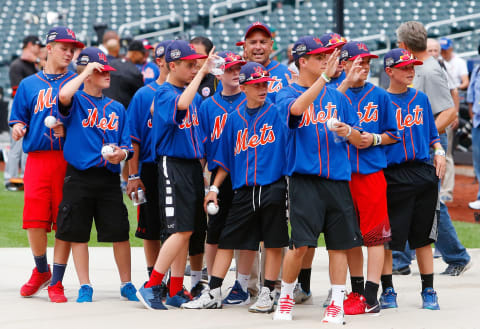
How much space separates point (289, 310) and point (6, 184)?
8577mm

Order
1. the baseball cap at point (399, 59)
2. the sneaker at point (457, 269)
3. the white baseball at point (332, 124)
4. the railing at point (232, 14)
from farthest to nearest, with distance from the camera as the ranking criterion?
the railing at point (232, 14) < the sneaker at point (457, 269) < the baseball cap at point (399, 59) < the white baseball at point (332, 124)

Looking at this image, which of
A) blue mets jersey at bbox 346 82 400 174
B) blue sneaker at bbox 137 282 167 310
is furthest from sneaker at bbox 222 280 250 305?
blue mets jersey at bbox 346 82 400 174

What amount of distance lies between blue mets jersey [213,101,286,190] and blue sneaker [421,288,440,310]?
1322 millimetres

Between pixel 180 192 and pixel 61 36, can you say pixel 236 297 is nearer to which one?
pixel 180 192

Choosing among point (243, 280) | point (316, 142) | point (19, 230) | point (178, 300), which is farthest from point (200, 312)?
point (19, 230)

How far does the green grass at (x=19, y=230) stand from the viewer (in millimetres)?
8672

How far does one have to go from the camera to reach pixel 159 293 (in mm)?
5473

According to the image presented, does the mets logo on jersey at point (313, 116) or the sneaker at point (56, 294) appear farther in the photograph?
the sneaker at point (56, 294)

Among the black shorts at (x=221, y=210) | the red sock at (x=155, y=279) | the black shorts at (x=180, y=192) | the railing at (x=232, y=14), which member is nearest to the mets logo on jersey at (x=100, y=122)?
the black shorts at (x=180, y=192)

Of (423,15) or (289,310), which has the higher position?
(423,15)

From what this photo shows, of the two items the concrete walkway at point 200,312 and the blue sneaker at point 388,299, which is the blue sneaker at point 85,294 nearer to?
the concrete walkway at point 200,312

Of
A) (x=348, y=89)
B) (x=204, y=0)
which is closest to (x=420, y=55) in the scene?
(x=348, y=89)

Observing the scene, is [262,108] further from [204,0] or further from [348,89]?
[204,0]

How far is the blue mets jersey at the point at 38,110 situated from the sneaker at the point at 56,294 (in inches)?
39.6
